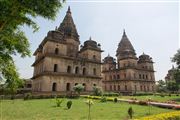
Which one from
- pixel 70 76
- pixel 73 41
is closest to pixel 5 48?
pixel 70 76

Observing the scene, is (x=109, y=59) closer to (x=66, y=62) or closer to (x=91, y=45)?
(x=91, y=45)

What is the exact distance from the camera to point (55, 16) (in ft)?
30.8

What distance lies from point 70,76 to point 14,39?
20.7 m

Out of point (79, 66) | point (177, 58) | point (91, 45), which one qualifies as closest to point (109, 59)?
point (91, 45)

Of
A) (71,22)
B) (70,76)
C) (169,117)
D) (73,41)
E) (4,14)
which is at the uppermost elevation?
(71,22)

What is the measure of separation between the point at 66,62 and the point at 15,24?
21815mm

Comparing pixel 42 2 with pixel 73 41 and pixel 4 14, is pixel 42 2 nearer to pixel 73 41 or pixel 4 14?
pixel 4 14

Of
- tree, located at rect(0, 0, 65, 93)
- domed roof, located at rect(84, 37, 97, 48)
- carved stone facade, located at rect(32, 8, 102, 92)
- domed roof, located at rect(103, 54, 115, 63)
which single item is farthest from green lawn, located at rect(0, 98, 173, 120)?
domed roof, located at rect(103, 54, 115, 63)

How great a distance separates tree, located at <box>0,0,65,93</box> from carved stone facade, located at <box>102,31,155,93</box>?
35282 millimetres

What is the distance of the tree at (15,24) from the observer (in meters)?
7.67

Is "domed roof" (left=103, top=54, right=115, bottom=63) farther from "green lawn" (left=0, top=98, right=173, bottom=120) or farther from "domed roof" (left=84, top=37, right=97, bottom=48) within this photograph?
"green lawn" (left=0, top=98, right=173, bottom=120)

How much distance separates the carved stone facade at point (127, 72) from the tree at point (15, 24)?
116 ft

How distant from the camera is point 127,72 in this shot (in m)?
43.2

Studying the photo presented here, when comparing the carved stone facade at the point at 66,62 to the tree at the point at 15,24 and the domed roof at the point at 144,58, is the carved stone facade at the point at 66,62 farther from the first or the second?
the domed roof at the point at 144,58
